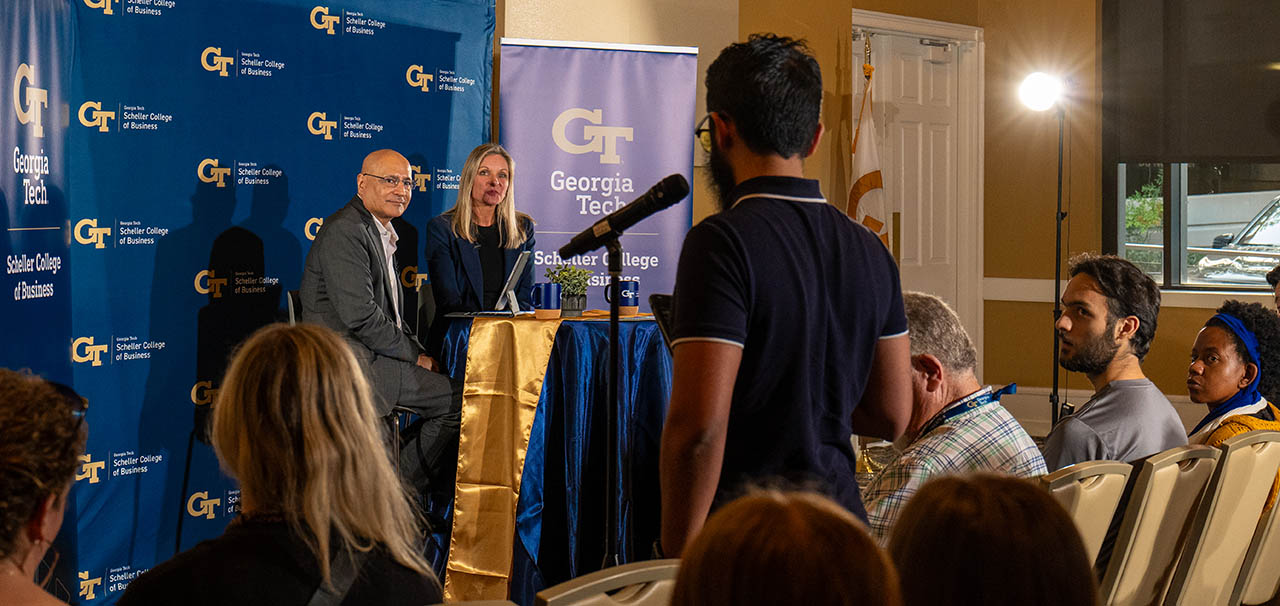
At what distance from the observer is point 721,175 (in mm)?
1747

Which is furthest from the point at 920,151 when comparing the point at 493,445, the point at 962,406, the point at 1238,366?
the point at 962,406

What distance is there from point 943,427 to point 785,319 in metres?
0.65

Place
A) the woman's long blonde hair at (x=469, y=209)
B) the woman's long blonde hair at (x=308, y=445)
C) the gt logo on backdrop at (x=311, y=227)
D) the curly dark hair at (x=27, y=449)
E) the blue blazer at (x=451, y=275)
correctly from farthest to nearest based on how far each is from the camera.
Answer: the gt logo on backdrop at (x=311, y=227), the woman's long blonde hair at (x=469, y=209), the blue blazer at (x=451, y=275), the woman's long blonde hair at (x=308, y=445), the curly dark hair at (x=27, y=449)

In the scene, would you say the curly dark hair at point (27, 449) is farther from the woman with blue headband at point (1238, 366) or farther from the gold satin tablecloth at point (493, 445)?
the woman with blue headband at point (1238, 366)

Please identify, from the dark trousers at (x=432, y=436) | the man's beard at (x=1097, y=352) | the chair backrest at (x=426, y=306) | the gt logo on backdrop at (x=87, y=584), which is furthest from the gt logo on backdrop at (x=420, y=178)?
the man's beard at (x=1097, y=352)

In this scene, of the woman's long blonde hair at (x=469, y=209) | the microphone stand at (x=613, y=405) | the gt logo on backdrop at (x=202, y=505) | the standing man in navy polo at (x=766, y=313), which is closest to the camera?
the standing man in navy polo at (x=766, y=313)

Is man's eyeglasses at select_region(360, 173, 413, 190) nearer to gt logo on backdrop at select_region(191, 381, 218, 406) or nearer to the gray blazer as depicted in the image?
the gray blazer

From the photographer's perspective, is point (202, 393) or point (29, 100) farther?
point (202, 393)

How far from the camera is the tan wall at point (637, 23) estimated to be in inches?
230

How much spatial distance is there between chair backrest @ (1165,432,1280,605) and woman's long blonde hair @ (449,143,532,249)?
3197mm

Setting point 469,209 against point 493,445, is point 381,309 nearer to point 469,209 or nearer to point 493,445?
point 469,209

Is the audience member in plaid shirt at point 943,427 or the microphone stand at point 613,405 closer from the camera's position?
the audience member in plaid shirt at point 943,427

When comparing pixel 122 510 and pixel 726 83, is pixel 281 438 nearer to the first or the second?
pixel 726 83

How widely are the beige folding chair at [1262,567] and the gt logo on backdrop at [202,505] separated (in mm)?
3741
